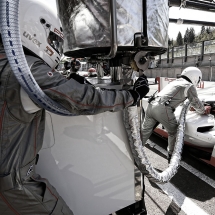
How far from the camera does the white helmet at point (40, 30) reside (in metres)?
1.27

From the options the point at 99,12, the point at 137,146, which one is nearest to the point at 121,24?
the point at 99,12

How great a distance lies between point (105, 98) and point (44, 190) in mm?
669

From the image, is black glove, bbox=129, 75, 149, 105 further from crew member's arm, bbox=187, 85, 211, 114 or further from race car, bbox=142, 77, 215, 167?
crew member's arm, bbox=187, 85, 211, 114

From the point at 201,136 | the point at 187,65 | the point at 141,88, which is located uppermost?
the point at 141,88

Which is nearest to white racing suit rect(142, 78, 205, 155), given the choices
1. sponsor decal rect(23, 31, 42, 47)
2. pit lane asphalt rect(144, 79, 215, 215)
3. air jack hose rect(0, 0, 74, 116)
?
pit lane asphalt rect(144, 79, 215, 215)

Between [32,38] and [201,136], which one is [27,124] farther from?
[201,136]

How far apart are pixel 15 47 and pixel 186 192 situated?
2.73 meters

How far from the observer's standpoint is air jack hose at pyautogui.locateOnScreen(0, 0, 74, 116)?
90 cm

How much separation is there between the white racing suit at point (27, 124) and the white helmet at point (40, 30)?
0.66 ft

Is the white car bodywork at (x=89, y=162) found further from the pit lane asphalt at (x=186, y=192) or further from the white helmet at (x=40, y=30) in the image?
the pit lane asphalt at (x=186, y=192)

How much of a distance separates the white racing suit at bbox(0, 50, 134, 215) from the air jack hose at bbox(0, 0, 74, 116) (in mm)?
76

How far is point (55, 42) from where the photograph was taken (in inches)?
55.9

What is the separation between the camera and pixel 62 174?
152 centimetres

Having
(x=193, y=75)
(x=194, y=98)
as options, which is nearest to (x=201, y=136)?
(x=194, y=98)
